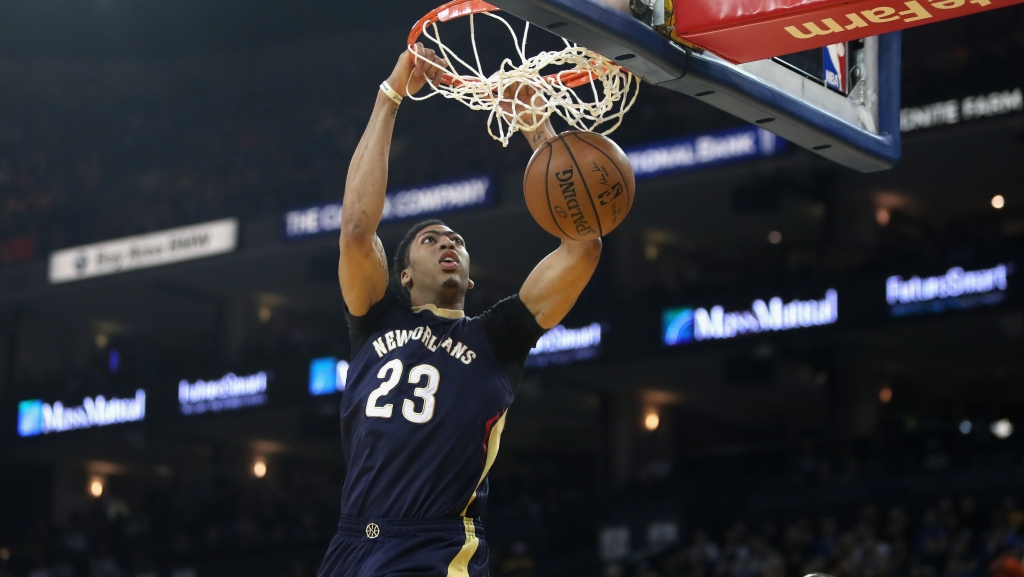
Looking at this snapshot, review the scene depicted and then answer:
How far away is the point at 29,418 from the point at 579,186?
20646mm

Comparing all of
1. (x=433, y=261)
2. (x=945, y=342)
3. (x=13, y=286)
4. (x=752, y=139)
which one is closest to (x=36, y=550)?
(x=13, y=286)

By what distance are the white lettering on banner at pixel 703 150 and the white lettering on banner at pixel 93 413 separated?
949 cm

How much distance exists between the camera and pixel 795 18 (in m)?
3.95

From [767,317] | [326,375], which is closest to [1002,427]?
[767,317]

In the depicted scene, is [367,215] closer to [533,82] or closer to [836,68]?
[533,82]

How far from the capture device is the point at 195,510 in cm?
2234

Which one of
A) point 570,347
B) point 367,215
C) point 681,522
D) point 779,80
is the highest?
point 570,347

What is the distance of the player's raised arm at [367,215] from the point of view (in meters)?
4.04

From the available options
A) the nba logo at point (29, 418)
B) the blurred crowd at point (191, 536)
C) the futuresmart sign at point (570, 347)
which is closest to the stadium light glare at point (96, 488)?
the blurred crowd at point (191, 536)

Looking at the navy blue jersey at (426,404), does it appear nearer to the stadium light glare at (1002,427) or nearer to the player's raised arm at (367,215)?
the player's raised arm at (367,215)

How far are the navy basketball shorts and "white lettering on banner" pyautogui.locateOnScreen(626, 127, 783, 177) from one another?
47.2 feet

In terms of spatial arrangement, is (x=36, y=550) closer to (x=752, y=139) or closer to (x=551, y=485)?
(x=551, y=485)

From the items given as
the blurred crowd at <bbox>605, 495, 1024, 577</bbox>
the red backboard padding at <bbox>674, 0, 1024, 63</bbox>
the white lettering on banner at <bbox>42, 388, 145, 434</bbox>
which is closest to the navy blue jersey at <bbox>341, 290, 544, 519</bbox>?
the red backboard padding at <bbox>674, 0, 1024, 63</bbox>

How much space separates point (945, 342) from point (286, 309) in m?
12.2
